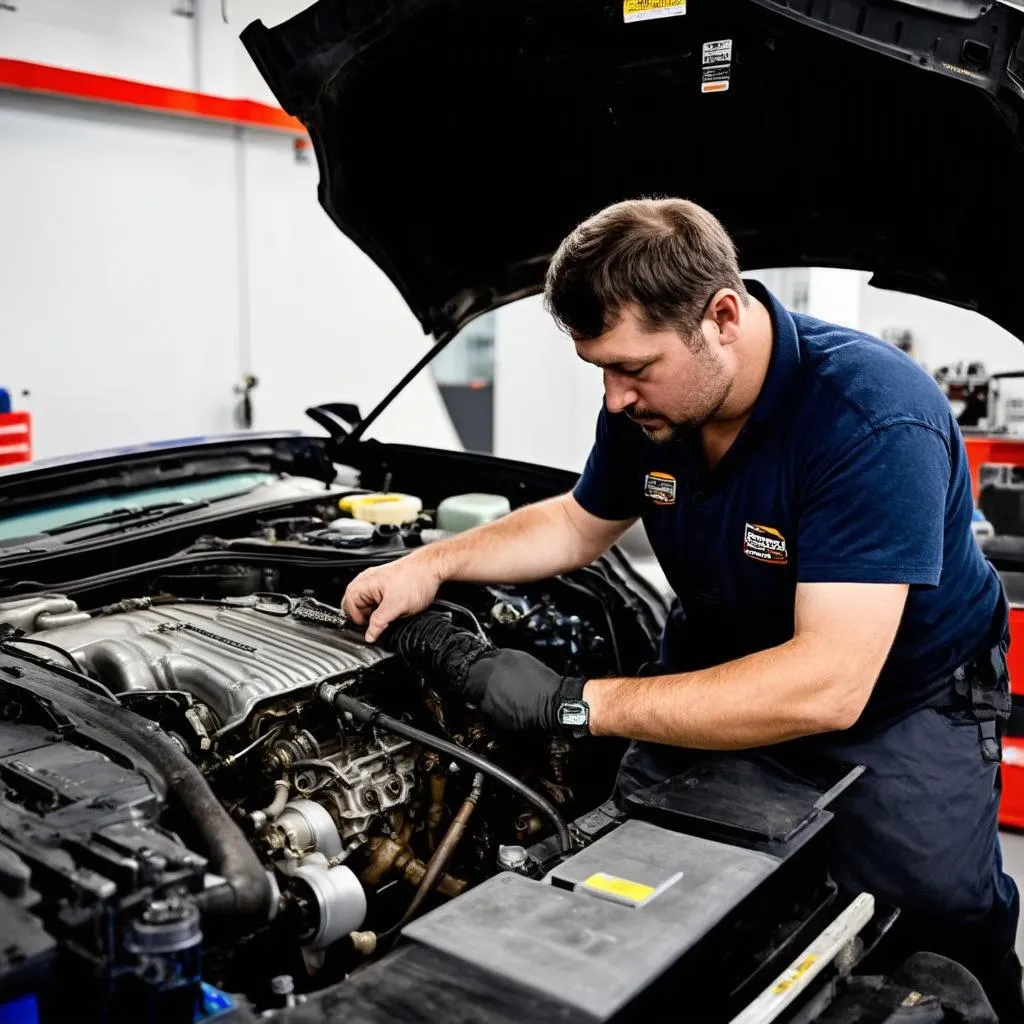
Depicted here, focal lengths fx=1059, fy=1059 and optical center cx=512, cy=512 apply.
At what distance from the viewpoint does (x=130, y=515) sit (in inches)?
89.7

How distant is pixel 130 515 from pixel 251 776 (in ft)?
2.96

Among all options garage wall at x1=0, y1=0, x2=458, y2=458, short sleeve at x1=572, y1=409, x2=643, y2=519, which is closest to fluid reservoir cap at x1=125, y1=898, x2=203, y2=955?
short sleeve at x1=572, y1=409, x2=643, y2=519

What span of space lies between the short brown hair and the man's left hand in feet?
1.69

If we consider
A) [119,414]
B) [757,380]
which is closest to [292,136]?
[119,414]

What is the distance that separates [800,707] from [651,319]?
0.59 meters

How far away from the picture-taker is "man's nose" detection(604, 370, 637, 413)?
5.31 feet

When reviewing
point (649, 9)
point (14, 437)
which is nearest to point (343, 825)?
point (649, 9)

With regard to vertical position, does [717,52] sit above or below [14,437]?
above

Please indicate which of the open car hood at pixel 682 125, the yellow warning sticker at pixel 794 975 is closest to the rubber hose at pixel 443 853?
the yellow warning sticker at pixel 794 975

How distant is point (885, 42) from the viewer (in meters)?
1.54

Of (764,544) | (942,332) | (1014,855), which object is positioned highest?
(942,332)

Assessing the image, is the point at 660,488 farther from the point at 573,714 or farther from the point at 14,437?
the point at 14,437

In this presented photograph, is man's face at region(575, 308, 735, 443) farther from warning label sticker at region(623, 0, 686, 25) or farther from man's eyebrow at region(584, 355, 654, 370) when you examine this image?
warning label sticker at region(623, 0, 686, 25)

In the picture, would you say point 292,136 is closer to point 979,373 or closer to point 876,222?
point 979,373
